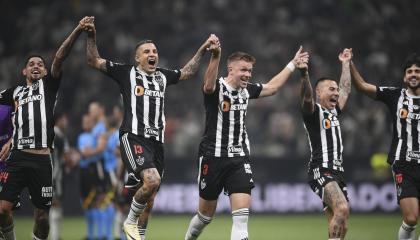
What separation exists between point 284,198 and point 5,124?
1085 centimetres

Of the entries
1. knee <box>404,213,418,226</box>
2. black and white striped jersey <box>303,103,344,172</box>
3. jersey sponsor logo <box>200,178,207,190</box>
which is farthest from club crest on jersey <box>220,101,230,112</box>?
knee <box>404,213,418,226</box>

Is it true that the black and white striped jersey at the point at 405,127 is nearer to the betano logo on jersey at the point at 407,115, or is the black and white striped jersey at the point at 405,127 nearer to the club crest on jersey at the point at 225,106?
the betano logo on jersey at the point at 407,115

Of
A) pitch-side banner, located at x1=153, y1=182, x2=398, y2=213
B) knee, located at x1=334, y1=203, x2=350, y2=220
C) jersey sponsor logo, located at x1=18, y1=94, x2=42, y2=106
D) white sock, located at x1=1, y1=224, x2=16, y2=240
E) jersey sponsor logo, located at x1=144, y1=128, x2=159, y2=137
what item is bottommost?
pitch-side banner, located at x1=153, y1=182, x2=398, y2=213

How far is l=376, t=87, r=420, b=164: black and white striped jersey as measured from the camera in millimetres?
11883

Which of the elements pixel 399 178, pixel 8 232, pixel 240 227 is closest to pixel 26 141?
pixel 8 232

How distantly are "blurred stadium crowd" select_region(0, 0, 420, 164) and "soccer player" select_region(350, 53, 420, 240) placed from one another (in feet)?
33.4

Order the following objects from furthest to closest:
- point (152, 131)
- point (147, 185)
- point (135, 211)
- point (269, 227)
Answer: point (269, 227) → point (152, 131) → point (135, 211) → point (147, 185)

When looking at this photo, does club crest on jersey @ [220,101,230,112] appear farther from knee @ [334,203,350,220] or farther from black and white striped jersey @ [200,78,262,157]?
A: knee @ [334,203,350,220]

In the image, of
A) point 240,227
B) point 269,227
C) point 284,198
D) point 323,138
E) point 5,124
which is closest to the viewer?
point 240,227

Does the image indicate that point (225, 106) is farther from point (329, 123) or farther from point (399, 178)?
point (399, 178)

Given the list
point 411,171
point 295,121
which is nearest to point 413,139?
point 411,171

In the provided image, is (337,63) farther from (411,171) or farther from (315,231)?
(411,171)

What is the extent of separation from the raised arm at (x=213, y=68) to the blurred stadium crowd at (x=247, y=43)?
431 inches

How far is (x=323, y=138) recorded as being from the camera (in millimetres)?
11953
